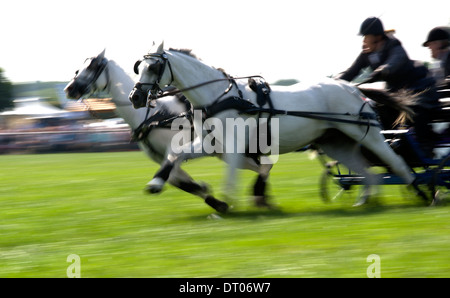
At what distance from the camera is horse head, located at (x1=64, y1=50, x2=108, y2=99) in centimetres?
889

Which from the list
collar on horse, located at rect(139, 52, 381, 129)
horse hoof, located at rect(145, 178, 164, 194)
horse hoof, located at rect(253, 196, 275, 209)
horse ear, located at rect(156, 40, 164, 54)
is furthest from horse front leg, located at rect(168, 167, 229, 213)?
horse ear, located at rect(156, 40, 164, 54)

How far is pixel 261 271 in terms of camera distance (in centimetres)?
527

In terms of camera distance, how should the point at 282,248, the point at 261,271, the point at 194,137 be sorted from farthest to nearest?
the point at 194,137
the point at 282,248
the point at 261,271

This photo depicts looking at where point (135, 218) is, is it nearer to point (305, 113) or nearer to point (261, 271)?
point (305, 113)

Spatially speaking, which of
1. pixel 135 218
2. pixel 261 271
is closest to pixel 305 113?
pixel 135 218

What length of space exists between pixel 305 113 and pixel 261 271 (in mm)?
3374

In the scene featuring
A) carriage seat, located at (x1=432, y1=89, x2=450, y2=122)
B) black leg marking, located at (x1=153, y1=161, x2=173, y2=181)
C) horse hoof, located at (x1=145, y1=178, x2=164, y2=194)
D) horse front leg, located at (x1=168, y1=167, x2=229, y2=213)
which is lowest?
horse front leg, located at (x1=168, y1=167, x2=229, y2=213)

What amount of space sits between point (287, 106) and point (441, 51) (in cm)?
223

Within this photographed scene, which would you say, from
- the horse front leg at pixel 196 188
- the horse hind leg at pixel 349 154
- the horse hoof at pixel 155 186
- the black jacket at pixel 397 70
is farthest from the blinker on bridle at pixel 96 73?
the black jacket at pixel 397 70

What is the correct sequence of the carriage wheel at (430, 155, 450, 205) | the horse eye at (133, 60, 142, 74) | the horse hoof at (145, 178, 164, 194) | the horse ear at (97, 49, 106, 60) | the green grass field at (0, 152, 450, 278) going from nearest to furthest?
the green grass field at (0, 152, 450, 278) < the horse hoof at (145, 178, 164, 194) < the carriage wheel at (430, 155, 450, 205) < the horse eye at (133, 60, 142, 74) < the horse ear at (97, 49, 106, 60)

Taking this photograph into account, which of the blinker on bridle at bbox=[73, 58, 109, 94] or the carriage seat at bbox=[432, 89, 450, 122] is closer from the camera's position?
the carriage seat at bbox=[432, 89, 450, 122]

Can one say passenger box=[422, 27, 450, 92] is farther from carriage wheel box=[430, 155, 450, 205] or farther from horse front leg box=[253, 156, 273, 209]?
horse front leg box=[253, 156, 273, 209]

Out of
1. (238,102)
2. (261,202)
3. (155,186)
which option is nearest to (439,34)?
(238,102)
